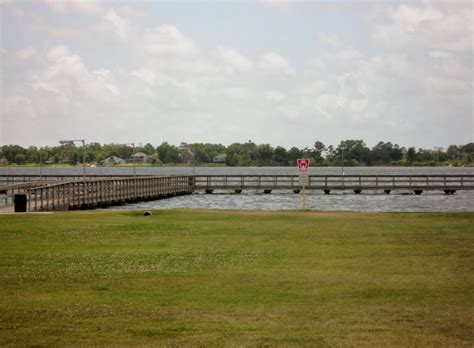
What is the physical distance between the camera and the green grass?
10.4 m

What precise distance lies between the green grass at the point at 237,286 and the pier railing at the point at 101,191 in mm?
18859

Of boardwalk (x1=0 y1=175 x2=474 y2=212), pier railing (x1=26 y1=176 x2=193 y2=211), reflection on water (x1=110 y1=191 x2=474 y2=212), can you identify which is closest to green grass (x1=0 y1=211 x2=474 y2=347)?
pier railing (x1=26 y1=176 x2=193 y2=211)

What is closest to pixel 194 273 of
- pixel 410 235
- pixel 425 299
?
pixel 425 299

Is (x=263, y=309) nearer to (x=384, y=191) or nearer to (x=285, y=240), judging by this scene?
(x=285, y=240)

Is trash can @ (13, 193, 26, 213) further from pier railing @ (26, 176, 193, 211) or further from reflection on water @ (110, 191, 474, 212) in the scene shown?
reflection on water @ (110, 191, 474, 212)

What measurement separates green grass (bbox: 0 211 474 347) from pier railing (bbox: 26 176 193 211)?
18859mm

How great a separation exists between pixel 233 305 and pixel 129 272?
377 centimetres

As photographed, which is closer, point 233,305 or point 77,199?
point 233,305

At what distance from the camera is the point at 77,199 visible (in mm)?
48188

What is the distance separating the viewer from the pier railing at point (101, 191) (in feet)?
138

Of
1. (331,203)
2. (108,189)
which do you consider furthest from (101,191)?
(331,203)

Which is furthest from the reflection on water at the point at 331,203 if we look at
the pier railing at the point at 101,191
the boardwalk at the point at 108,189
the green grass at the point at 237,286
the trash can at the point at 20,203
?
the green grass at the point at 237,286

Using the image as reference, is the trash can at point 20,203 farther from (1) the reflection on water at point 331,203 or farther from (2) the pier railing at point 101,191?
(1) the reflection on water at point 331,203

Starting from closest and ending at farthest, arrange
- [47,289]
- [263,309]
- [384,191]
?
[263,309] → [47,289] → [384,191]
